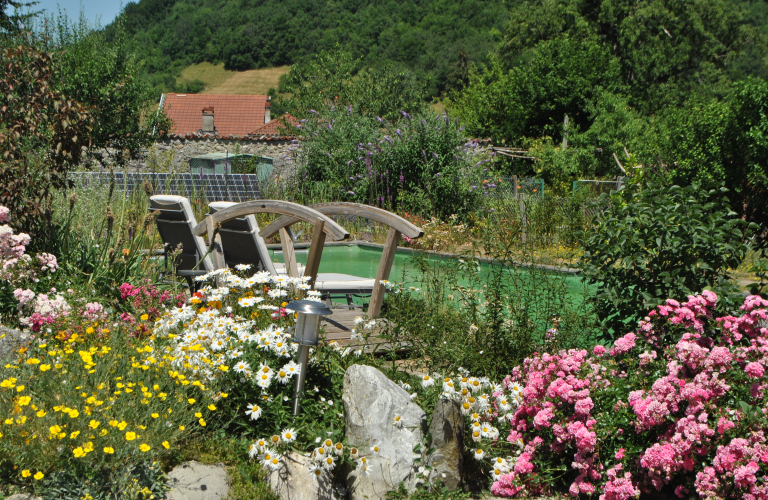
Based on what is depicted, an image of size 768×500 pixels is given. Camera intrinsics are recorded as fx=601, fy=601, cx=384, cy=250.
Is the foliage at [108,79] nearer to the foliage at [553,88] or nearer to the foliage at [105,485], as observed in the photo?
the foliage at [553,88]

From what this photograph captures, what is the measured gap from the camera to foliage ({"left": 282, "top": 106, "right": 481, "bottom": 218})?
39.0ft

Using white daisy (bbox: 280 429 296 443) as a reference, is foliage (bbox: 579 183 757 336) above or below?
above

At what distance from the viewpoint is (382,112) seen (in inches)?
861

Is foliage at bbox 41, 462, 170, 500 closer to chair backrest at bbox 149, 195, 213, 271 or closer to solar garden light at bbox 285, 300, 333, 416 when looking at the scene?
solar garden light at bbox 285, 300, 333, 416

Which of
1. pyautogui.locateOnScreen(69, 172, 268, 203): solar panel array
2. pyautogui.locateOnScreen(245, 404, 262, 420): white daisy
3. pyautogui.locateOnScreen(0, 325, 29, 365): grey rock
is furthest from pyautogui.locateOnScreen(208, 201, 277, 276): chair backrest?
pyautogui.locateOnScreen(69, 172, 268, 203): solar panel array

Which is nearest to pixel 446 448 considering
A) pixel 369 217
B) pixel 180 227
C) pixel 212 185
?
pixel 369 217

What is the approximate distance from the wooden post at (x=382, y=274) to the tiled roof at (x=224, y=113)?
29885 millimetres

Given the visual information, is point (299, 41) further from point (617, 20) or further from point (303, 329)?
point (303, 329)

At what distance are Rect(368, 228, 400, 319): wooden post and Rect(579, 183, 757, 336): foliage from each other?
4.60 feet

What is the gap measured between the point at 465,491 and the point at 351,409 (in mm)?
627

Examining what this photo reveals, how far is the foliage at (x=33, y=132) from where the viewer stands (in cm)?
441

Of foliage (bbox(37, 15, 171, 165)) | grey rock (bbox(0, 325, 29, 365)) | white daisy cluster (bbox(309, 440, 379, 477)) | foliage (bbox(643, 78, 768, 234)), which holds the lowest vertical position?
white daisy cluster (bbox(309, 440, 379, 477))

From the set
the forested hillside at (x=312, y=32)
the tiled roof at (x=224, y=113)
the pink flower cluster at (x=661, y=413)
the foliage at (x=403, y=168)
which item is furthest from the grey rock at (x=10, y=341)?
the forested hillside at (x=312, y=32)

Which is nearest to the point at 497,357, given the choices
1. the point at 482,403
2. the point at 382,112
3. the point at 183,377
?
the point at 482,403
